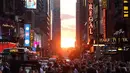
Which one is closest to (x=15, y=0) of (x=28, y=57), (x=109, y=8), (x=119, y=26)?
(x=119, y=26)

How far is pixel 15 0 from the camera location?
84188 millimetres

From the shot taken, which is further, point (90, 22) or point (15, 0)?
point (90, 22)

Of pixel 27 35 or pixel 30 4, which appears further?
pixel 30 4

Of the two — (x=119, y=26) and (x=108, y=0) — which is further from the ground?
(x=108, y=0)

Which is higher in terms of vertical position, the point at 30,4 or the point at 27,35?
the point at 30,4

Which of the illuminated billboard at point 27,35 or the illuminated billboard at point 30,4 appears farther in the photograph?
the illuminated billboard at point 30,4

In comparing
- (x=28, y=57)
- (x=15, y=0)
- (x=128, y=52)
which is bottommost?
(x=128, y=52)

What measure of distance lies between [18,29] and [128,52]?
28.8 metres

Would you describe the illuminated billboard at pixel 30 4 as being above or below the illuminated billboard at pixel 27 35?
above

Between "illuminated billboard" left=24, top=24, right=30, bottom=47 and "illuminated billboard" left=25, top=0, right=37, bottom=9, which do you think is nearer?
"illuminated billboard" left=24, top=24, right=30, bottom=47

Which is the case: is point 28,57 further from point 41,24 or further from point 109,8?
point 41,24

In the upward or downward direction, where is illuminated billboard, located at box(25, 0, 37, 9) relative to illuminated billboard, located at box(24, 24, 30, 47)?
upward

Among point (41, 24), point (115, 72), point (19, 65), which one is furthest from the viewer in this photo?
point (41, 24)

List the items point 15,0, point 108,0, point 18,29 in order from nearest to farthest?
1. point 15,0
2. point 18,29
3. point 108,0
